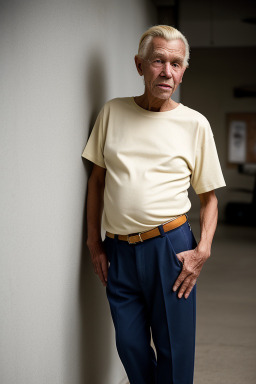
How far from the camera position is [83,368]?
1.95m

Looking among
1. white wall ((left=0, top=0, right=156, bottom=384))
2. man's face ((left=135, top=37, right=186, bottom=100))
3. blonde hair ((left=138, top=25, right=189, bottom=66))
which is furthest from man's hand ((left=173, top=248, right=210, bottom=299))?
blonde hair ((left=138, top=25, right=189, bottom=66))

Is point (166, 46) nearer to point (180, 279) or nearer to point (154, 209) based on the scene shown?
point (154, 209)

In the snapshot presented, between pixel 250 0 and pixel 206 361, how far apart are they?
6058 mm

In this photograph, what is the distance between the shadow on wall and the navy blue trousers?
0.14 metres

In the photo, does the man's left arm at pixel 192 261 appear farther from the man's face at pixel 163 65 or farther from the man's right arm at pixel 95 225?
the man's face at pixel 163 65

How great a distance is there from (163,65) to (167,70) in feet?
0.10

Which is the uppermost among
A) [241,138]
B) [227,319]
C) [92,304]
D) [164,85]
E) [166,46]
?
[166,46]

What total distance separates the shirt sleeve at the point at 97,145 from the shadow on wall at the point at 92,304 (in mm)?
61

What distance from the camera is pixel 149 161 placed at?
1.75 meters

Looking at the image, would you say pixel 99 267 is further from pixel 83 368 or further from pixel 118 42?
pixel 118 42

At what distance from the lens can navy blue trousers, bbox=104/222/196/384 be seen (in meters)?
1.73

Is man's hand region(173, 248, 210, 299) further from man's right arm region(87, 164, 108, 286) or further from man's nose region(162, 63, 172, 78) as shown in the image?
man's nose region(162, 63, 172, 78)

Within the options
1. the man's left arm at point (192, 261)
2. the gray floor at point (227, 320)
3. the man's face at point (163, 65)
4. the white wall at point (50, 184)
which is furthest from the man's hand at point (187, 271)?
the gray floor at point (227, 320)

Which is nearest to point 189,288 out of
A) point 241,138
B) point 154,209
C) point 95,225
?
point 154,209
